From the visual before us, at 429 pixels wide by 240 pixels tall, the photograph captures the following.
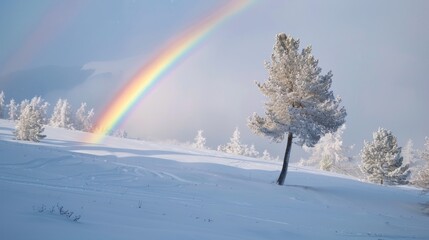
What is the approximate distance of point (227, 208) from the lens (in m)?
15.1

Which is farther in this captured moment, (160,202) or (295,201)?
(295,201)

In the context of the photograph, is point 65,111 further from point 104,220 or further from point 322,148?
point 104,220

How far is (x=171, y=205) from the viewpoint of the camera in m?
13.4

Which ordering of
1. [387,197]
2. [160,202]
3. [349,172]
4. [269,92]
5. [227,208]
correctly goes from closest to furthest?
[160,202], [227,208], [269,92], [387,197], [349,172]

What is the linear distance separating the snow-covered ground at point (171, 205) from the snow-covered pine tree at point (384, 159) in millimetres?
9596

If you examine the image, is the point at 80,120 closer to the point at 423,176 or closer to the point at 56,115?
the point at 56,115

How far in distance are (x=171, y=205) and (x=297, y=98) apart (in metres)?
16.0

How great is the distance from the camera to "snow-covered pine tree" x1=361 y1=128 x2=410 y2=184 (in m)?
40.9

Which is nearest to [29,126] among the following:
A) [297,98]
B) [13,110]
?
[297,98]

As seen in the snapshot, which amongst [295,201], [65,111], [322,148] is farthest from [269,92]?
[65,111]

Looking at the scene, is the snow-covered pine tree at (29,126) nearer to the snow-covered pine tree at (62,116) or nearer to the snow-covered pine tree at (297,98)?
the snow-covered pine tree at (297,98)

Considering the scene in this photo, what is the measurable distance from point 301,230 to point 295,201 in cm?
867

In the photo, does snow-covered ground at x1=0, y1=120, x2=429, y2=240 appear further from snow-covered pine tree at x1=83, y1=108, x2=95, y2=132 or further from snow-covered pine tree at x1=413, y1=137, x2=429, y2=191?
snow-covered pine tree at x1=83, y1=108, x2=95, y2=132

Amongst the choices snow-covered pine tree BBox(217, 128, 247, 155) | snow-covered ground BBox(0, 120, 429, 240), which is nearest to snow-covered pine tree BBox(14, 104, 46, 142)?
snow-covered ground BBox(0, 120, 429, 240)
